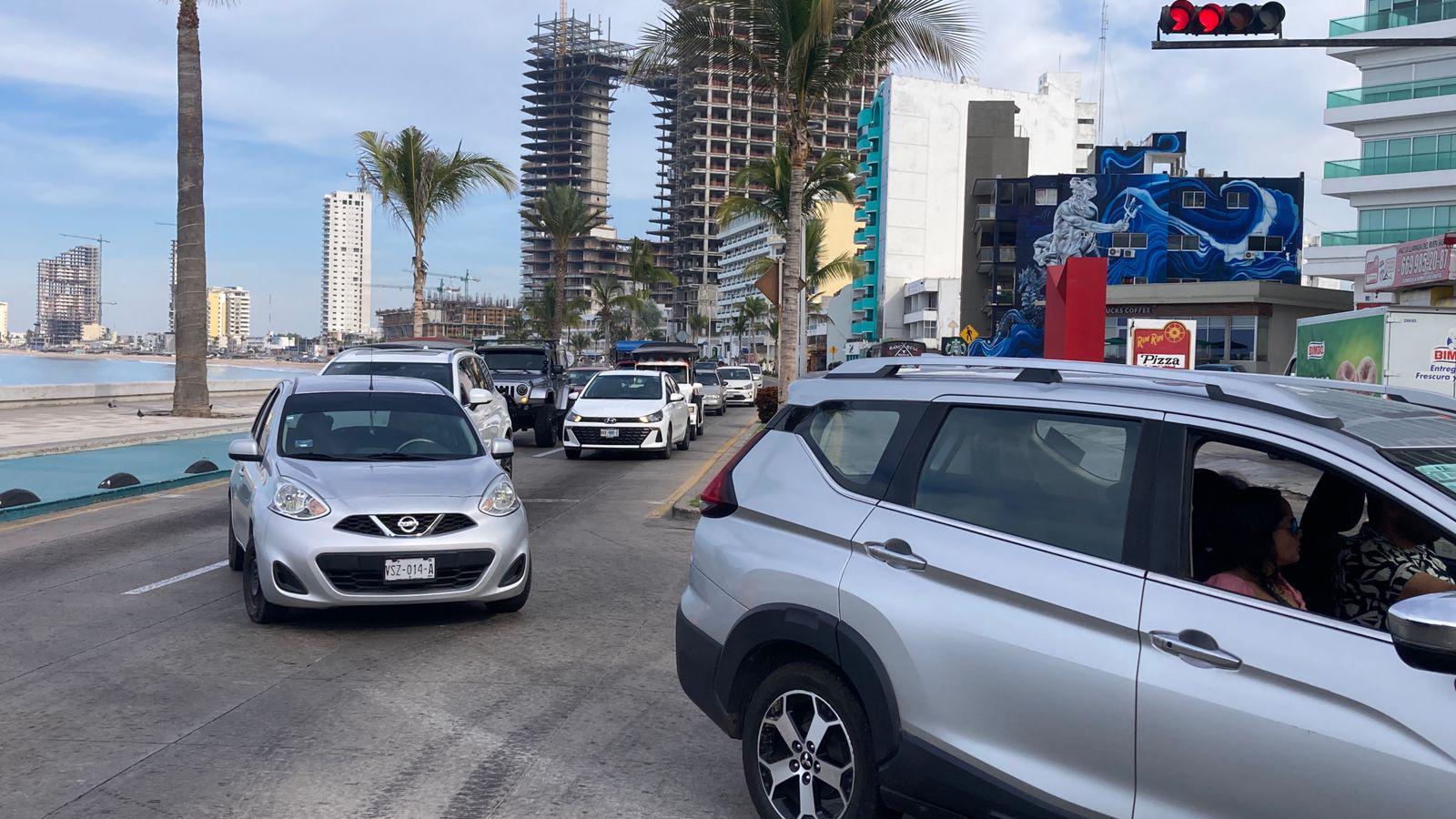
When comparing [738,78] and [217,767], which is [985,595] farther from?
[738,78]

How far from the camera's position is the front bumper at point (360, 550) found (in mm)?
7316

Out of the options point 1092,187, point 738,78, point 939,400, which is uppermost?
point 1092,187

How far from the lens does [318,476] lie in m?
7.85

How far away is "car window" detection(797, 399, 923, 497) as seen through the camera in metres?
4.25

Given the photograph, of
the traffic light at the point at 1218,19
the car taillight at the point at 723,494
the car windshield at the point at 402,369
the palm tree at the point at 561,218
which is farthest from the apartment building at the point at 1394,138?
the car taillight at the point at 723,494

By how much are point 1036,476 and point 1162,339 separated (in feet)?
105

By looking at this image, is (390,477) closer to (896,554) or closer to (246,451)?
(246,451)

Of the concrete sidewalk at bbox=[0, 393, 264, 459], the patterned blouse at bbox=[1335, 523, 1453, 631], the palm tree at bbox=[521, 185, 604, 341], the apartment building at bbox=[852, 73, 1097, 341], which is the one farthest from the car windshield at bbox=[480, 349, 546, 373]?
the apartment building at bbox=[852, 73, 1097, 341]

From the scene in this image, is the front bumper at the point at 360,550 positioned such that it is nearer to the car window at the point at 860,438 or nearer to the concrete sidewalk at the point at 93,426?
the car window at the point at 860,438

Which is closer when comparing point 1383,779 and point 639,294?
point 1383,779

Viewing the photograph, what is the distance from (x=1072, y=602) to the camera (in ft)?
11.5

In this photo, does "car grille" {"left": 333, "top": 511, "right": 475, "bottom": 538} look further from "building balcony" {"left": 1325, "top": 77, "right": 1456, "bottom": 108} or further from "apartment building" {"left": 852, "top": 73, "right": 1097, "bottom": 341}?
"apartment building" {"left": 852, "top": 73, "right": 1097, "bottom": 341}

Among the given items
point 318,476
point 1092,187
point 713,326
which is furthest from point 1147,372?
point 713,326

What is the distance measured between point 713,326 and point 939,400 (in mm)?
179165
